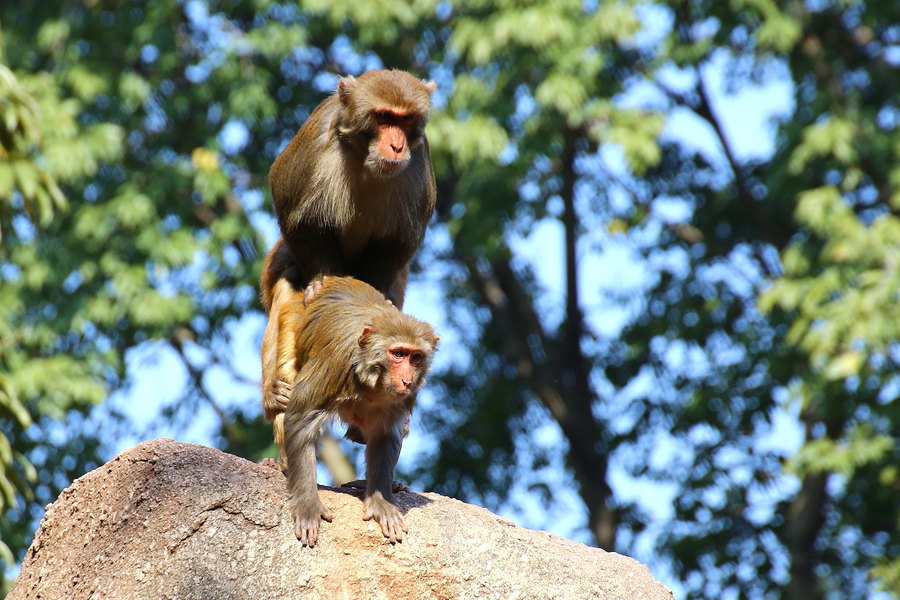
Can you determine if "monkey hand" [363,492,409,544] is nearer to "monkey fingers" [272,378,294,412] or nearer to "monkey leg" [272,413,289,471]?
"monkey leg" [272,413,289,471]

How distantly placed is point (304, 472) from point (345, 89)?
187 cm

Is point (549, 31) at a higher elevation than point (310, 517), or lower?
higher

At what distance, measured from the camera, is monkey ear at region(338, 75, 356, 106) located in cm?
620

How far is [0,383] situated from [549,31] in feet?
22.4

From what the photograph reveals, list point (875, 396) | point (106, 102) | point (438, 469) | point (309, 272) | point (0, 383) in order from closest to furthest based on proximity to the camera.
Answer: point (309, 272) → point (0, 383) → point (875, 396) → point (106, 102) → point (438, 469)

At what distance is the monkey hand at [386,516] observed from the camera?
548 cm

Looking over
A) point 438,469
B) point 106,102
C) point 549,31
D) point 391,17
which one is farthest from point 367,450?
point 438,469

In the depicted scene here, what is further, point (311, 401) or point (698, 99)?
point (698, 99)

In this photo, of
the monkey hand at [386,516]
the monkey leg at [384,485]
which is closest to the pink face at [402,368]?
the monkey leg at [384,485]

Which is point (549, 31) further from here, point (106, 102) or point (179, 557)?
point (179, 557)

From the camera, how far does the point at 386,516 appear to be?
5.52 m

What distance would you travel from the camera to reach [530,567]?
18.2 ft

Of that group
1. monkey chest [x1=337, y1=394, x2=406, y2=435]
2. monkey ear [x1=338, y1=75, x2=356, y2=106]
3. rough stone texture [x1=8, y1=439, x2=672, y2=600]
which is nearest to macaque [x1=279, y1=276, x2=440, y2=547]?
monkey chest [x1=337, y1=394, x2=406, y2=435]

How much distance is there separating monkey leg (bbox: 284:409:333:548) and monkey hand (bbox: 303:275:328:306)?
0.65 metres
